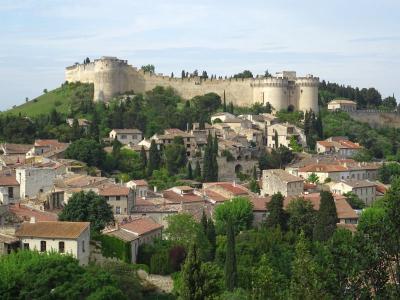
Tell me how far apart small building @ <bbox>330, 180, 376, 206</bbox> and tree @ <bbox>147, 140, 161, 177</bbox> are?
1334cm

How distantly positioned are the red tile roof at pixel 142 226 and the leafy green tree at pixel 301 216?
7.48 meters

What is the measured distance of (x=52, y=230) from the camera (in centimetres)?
3183

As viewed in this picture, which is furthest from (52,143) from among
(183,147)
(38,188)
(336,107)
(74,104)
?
(336,107)

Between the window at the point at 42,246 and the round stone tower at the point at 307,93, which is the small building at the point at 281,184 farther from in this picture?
the round stone tower at the point at 307,93

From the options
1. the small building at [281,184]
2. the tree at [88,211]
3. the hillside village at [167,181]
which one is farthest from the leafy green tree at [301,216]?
the tree at [88,211]

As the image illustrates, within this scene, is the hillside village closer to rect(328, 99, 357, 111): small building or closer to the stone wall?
rect(328, 99, 357, 111): small building

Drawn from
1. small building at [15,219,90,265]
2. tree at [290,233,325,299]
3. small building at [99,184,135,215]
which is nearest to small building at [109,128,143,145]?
small building at [99,184,135,215]

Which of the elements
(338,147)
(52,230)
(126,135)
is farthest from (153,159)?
(52,230)

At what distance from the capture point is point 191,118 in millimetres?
75250

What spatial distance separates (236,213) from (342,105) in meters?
49.4

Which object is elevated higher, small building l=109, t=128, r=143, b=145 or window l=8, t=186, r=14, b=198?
small building l=109, t=128, r=143, b=145

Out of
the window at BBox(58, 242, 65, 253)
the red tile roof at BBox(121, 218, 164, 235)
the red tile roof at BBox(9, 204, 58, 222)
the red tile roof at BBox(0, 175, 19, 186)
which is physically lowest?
the red tile roof at BBox(121, 218, 164, 235)

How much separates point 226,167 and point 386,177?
12.8 metres

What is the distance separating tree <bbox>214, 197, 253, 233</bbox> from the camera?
1734 inches
